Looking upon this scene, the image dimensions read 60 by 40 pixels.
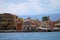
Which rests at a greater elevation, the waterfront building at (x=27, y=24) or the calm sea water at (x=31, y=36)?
the waterfront building at (x=27, y=24)

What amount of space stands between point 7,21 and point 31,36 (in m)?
0.92

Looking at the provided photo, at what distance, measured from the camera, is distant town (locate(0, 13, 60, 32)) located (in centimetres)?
444

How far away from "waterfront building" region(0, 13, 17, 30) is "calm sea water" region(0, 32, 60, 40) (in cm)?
28

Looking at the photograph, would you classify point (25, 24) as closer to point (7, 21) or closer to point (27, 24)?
point (27, 24)

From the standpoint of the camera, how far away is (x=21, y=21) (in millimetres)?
4555

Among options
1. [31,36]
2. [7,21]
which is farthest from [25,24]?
[7,21]

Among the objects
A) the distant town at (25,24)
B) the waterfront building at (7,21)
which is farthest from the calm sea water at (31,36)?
the waterfront building at (7,21)

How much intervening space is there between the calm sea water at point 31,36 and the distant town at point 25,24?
14 centimetres

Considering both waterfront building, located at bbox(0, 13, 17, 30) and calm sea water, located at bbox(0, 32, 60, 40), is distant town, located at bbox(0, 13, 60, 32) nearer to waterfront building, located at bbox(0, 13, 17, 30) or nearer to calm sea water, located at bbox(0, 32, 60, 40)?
waterfront building, located at bbox(0, 13, 17, 30)

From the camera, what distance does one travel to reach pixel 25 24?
15.0ft

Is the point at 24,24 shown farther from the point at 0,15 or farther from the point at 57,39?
the point at 57,39

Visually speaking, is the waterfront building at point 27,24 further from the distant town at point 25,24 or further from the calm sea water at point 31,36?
the calm sea water at point 31,36

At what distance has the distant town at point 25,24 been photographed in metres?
4.44

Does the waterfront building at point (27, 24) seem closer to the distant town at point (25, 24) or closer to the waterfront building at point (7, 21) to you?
the distant town at point (25, 24)
